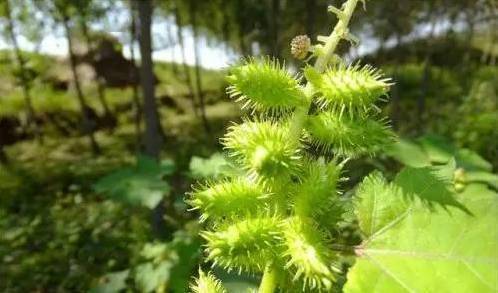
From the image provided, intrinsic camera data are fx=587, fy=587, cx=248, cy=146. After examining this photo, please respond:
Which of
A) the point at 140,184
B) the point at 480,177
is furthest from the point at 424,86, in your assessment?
the point at 480,177

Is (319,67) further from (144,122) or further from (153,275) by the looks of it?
(144,122)

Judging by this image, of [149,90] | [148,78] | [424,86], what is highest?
[148,78]

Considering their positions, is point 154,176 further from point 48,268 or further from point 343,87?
point 48,268

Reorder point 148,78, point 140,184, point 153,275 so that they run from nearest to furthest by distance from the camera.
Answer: point 153,275 → point 140,184 → point 148,78

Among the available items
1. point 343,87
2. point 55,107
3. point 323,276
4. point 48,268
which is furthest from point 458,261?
point 55,107

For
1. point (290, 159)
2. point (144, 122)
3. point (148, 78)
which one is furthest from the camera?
point (144, 122)

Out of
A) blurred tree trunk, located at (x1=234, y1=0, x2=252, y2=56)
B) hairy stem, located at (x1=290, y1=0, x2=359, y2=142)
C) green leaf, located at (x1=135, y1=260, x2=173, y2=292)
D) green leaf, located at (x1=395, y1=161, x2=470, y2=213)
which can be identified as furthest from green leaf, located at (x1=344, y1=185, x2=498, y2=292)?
blurred tree trunk, located at (x1=234, y1=0, x2=252, y2=56)

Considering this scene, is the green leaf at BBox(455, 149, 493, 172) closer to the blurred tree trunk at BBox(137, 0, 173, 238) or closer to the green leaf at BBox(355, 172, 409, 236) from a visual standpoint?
the green leaf at BBox(355, 172, 409, 236)
